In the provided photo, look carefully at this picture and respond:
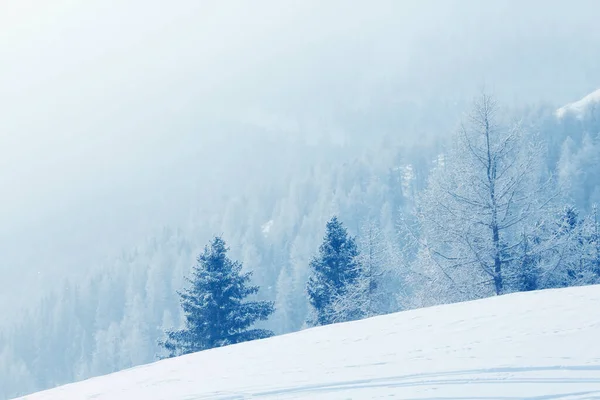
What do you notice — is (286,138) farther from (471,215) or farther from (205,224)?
(471,215)

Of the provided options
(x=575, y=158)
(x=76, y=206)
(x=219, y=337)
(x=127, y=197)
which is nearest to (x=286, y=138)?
(x=127, y=197)

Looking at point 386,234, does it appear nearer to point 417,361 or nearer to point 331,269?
point 331,269

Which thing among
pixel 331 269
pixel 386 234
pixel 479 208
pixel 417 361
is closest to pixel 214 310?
pixel 331 269

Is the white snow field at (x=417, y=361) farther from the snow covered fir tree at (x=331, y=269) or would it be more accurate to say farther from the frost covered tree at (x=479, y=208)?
the snow covered fir tree at (x=331, y=269)

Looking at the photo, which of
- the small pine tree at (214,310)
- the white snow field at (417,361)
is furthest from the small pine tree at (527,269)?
the small pine tree at (214,310)

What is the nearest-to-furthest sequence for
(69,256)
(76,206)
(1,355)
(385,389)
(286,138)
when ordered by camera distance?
1. (385,389)
2. (1,355)
3. (69,256)
4. (76,206)
5. (286,138)

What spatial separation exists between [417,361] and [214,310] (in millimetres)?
12016

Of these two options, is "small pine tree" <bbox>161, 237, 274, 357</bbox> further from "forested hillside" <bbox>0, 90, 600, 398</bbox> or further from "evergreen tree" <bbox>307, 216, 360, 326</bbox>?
"evergreen tree" <bbox>307, 216, 360, 326</bbox>

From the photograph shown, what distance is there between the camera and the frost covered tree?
17484 mm

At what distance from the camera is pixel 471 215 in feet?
57.2

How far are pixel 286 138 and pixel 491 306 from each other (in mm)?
184413

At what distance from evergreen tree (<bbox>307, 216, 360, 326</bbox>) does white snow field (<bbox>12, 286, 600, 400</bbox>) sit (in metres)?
11.1

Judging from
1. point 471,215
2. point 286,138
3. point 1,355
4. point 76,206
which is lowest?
point 1,355

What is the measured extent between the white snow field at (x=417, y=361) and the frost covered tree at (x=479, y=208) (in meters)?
4.50
